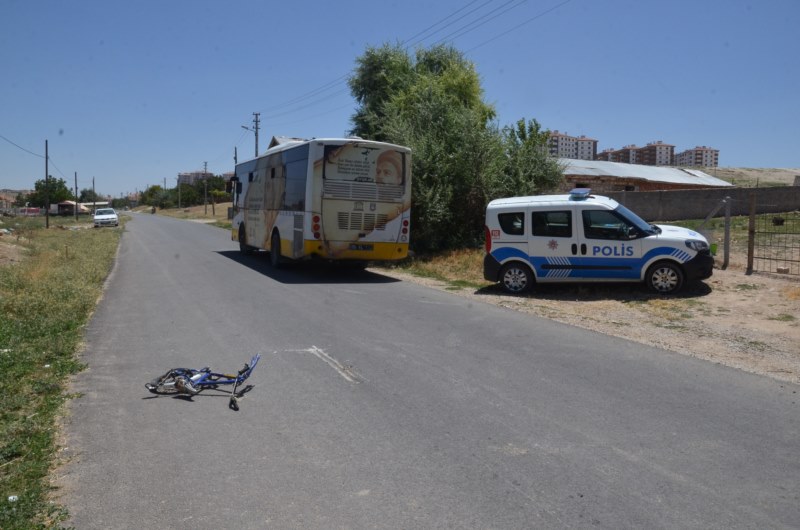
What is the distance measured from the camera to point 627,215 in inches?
495

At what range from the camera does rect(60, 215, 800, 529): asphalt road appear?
157 inches

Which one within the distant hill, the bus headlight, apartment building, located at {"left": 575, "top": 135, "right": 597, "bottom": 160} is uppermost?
apartment building, located at {"left": 575, "top": 135, "right": 597, "bottom": 160}

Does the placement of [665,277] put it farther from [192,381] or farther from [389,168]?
[192,381]

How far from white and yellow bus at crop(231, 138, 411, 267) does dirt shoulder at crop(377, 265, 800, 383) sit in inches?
112

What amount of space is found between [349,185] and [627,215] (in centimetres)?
674

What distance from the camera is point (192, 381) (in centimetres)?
660

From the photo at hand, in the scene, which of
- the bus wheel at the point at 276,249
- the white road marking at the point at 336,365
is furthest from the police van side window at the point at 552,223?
the bus wheel at the point at 276,249

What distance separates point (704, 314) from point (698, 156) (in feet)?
437

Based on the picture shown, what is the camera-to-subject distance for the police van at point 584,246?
Answer: 40.0ft

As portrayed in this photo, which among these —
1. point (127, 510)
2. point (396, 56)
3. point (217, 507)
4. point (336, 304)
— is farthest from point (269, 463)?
point (396, 56)

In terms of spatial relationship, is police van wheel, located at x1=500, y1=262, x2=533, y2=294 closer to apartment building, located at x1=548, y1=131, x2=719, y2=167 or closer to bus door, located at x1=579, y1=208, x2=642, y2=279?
bus door, located at x1=579, y1=208, x2=642, y2=279

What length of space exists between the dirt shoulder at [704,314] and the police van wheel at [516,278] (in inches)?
10.4

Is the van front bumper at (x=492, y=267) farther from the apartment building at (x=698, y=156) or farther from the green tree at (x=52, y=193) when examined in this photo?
the apartment building at (x=698, y=156)

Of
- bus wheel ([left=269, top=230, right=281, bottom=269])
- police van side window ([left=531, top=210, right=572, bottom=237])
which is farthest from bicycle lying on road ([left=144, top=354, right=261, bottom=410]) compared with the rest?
bus wheel ([left=269, top=230, right=281, bottom=269])
